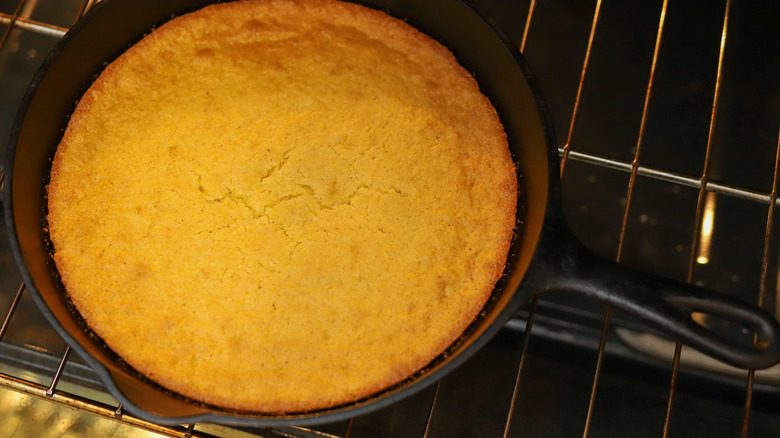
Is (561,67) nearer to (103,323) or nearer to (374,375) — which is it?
(374,375)

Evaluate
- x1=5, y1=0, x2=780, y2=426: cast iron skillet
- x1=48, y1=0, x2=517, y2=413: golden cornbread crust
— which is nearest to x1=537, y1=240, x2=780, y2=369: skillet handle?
x1=5, y1=0, x2=780, y2=426: cast iron skillet

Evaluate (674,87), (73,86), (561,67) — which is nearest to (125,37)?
(73,86)

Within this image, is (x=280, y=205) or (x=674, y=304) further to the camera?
(x=280, y=205)

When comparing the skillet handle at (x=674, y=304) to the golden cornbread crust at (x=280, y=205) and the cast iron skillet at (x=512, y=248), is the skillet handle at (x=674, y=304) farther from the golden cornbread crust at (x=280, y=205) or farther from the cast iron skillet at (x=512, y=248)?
the golden cornbread crust at (x=280, y=205)

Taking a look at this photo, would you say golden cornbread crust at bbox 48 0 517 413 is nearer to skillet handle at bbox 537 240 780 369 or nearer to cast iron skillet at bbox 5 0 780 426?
cast iron skillet at bbox 5 0 780 426

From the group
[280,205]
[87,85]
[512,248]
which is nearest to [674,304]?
[512,248]

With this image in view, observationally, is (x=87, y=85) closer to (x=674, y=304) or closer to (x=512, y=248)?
(x=512, y=248)
